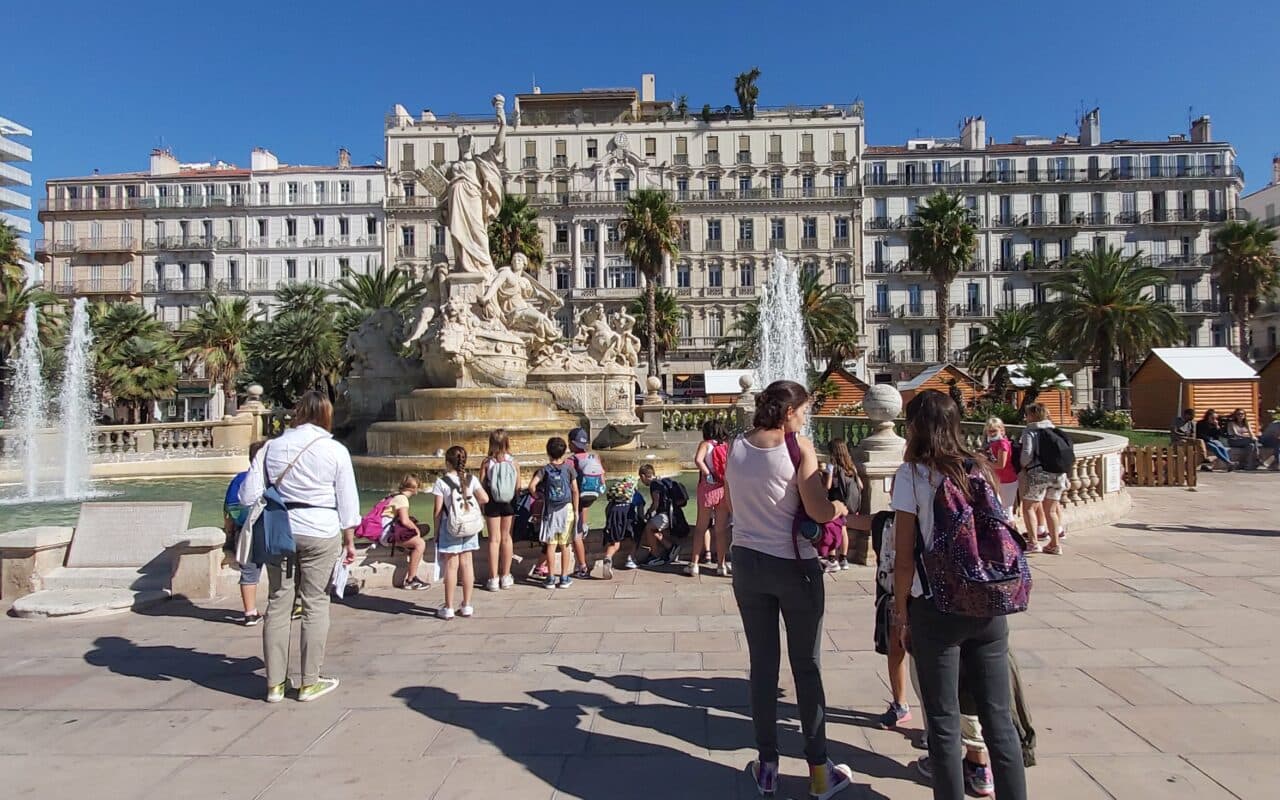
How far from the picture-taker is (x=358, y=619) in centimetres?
651

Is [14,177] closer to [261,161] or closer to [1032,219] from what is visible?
[261,161]

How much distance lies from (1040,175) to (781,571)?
6405 centimetres

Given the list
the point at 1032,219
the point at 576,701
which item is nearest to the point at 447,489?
the point at 576,701

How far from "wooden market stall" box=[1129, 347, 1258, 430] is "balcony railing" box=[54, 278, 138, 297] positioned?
63499 millimetres

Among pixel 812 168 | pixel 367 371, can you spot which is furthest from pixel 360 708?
pixel 812 168

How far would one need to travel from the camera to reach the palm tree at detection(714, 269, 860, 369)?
44344 millimetres

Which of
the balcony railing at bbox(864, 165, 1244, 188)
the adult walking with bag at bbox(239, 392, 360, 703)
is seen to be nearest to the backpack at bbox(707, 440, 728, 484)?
the adult walking with bag at bbox(239, 392, 360, 703)

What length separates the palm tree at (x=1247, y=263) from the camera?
45.8 m

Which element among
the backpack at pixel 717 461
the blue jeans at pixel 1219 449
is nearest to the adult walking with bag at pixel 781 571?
the backpack at pixel 717 461

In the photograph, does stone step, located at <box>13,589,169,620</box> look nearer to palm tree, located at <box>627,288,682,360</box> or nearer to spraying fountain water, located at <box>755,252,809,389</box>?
spraying fountain water, located at <box>755,252,809,389</box>

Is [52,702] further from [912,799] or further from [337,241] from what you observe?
[337,241]

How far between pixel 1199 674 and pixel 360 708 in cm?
499

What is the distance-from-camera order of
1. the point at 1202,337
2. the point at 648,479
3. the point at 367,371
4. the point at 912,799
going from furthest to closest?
the point at 1202,337, the point at 367,371, the point at 648,479, the point at 912,799

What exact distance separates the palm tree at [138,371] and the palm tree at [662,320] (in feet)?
80.5
